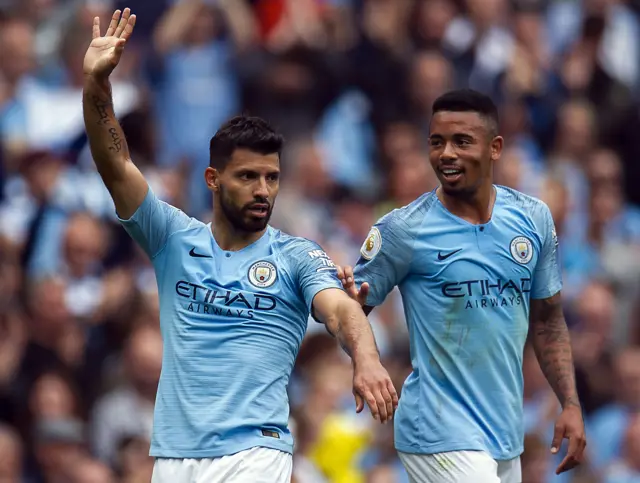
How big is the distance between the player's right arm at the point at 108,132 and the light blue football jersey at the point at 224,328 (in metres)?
0.10

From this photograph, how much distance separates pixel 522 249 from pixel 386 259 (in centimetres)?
75

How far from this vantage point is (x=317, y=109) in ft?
50.0

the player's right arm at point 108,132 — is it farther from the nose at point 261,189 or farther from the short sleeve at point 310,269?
the short sleeve at point 310,269

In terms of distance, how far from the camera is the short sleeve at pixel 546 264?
8.12 m

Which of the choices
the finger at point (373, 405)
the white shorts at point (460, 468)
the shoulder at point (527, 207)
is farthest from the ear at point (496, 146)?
the finger at point (373, 405)

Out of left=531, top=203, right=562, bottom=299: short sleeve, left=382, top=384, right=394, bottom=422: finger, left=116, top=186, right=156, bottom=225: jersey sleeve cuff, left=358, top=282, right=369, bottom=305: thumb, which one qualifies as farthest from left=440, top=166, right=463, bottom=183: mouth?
left=382, top=384, right=394, bottom=422: finger

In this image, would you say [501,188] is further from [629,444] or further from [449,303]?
[629,444]

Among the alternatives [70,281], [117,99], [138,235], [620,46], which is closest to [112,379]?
[70,281]

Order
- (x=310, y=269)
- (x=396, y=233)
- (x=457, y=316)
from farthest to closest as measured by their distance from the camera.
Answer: (x=396, y=233) < (x=457, y=316) < (x=310, y=269)

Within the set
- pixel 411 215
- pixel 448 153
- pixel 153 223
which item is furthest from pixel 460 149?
pixel 153 223

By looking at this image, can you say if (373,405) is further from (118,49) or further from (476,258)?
(118,49)

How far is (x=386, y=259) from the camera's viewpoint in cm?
789

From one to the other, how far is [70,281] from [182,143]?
8.18 feet

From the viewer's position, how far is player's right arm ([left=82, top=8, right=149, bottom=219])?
7430 mm
